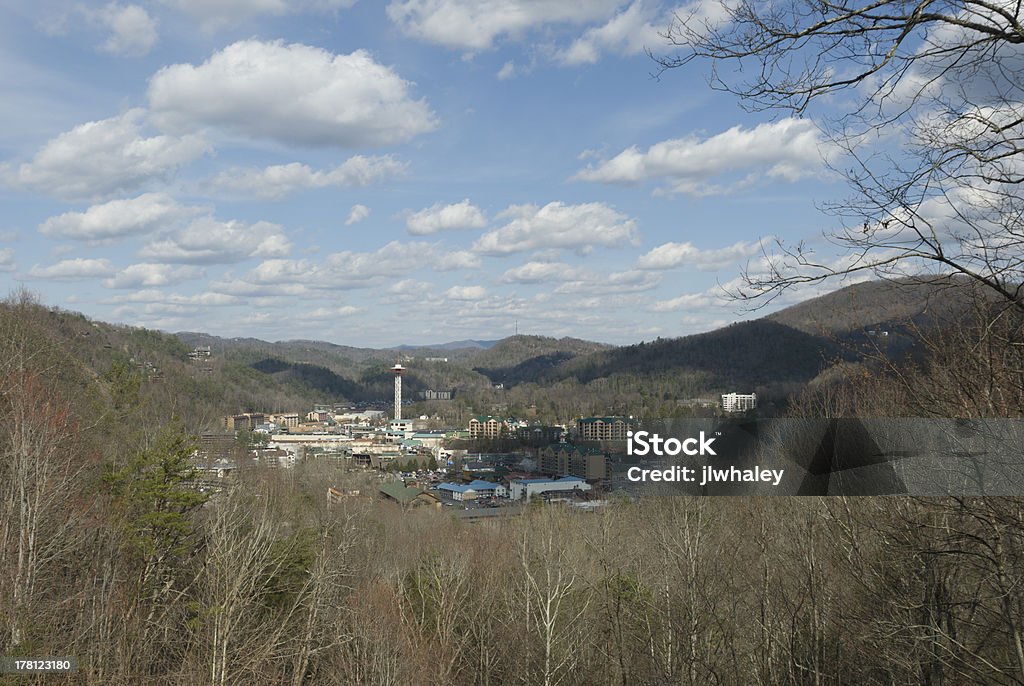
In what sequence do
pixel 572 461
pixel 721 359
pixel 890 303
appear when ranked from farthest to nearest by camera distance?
pixel 721 359, pixel 572 461, pixel 890 303

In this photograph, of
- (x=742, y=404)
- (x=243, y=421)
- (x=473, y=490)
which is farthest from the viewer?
(x=243, y=421)

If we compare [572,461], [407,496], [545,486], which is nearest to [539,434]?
[572,461]

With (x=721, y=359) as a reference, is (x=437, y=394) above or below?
below

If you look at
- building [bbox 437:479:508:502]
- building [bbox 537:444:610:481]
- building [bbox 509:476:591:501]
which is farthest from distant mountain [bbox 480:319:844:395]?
building [bbox 437:479:508:502]

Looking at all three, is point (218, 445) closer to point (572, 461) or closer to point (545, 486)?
point (545, 486)

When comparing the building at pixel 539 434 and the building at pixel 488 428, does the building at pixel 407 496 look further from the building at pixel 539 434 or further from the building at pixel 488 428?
the building at pixel 488 428

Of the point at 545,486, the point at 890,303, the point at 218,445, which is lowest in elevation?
the point at 545,486

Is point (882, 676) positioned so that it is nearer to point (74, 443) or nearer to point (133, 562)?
point (133, 562)
